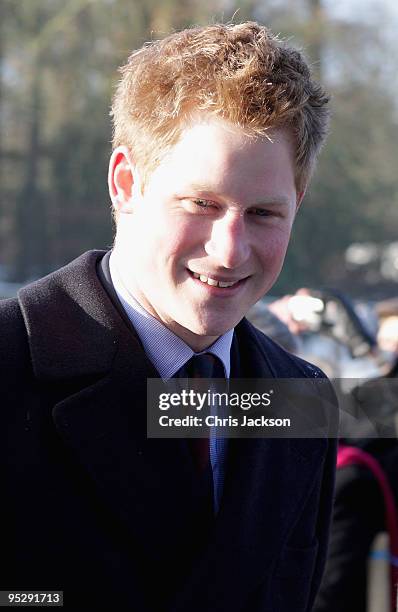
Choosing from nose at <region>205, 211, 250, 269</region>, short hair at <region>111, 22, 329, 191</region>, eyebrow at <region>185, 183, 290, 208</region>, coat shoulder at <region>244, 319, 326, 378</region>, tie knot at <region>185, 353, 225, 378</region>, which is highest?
short hair at <region>111, 22, 329, 191</region>

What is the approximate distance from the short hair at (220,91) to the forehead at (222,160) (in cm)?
2

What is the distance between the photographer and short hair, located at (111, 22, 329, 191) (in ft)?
5.98

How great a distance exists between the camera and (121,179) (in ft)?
6.38

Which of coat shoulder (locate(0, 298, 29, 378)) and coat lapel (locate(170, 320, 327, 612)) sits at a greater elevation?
coat shoulder (locate(0, 298, 29, 378))

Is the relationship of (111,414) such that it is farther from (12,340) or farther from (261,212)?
(261,212)

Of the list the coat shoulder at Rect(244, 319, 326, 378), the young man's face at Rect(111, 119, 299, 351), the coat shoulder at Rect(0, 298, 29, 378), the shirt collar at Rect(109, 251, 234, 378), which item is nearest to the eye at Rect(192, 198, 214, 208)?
the young man's face at Rect(111, 119, 299, 351)

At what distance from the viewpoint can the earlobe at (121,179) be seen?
1.92m

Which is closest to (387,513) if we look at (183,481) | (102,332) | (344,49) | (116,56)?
(183,481)

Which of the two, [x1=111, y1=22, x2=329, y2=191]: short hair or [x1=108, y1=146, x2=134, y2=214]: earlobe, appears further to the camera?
[x1=108, y1=146, x2=134, y2=214]: earlobe

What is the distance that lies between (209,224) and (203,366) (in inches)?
14.6

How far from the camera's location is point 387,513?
283 cm

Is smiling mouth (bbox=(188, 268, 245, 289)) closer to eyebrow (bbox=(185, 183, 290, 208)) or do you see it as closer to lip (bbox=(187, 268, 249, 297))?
lip (bbox=(187, 268, 249, 297))

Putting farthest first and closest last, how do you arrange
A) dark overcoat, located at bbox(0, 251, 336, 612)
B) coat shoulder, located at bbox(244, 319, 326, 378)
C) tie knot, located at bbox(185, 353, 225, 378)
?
1. coat shoulder, located at bbox(244, 319, 326, 378)
2. tie knot, located at bbox(185, 353, 225, 378)
3. dark overcoat, located at bbox(0, 251, 336, 612)

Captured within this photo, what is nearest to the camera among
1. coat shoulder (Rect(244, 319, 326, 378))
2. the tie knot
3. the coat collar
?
the coat collar
